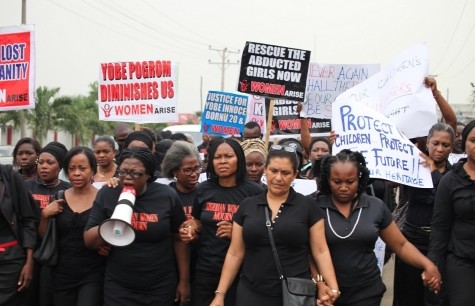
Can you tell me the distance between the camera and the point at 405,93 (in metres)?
6.84

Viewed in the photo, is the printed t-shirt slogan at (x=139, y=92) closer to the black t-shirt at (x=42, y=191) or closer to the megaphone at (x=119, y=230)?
the black t-shirt at (x=42, y=191)

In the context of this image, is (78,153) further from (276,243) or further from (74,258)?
(276,243)

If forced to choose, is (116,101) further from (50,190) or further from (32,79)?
(50,190)

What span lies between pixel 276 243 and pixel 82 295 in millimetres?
1621

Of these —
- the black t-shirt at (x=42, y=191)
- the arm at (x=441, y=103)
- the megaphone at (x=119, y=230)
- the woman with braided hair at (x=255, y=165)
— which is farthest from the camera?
the arm at (x=441, y=103)

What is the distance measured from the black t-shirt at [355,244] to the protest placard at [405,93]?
2.10 metres

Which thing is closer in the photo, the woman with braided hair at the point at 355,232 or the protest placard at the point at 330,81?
the woman with braided hair at the point at 355,232

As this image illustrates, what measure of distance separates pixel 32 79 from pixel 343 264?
15.4ft

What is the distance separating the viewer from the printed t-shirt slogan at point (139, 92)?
9.52 meters

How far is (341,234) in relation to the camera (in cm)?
464

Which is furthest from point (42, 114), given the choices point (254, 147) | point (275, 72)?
point (254, 147)

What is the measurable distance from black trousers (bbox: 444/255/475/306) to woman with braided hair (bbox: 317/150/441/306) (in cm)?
15

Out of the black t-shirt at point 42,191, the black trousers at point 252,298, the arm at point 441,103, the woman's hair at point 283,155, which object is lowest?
the black trousers at point 252,298

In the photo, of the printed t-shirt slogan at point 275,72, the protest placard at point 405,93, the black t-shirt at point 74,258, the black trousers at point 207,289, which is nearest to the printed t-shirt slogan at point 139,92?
the printed t-shirt slogan at point 275,72
